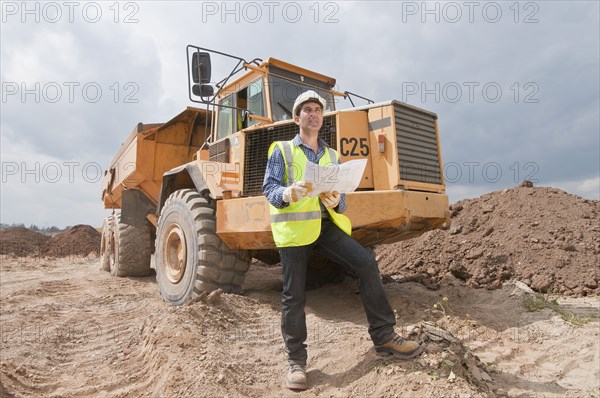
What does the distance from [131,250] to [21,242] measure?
14189 mm

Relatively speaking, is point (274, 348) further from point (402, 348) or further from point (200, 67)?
point (200, 67)

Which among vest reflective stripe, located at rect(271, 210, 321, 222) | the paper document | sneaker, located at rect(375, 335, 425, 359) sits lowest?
sneaker, located at rect(375, 335, 425, 359)

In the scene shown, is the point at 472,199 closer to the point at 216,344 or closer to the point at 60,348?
the point at 216,344

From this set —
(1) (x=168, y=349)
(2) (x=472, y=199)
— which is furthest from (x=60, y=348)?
(2) (x=472, y=199)

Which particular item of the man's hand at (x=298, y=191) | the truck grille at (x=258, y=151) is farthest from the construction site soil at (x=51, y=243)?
the man's hand at (x=298, y=191)

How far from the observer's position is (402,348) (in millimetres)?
2723

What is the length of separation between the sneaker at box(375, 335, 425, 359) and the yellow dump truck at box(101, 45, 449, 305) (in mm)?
1447

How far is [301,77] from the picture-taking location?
5.55m

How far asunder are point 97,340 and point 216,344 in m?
1.50

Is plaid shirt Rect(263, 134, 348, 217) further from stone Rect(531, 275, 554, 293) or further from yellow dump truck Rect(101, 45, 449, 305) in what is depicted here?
stone Rect(531, 275, 554, 293)

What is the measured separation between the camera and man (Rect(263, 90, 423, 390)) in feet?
9.16

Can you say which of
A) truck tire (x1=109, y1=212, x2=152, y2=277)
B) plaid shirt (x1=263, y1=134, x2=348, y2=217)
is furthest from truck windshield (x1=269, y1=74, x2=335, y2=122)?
truck tire (x1=109, y1=212, x2=152, y2=277)

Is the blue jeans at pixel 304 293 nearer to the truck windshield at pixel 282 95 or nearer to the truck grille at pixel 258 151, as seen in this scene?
the truck grille at pixel 258 151

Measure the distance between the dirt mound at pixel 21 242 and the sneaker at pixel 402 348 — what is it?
60.6 feet
